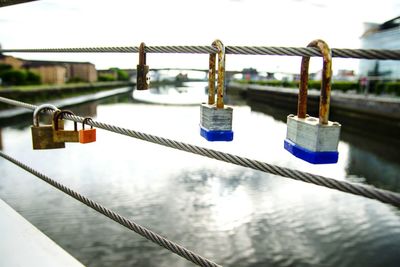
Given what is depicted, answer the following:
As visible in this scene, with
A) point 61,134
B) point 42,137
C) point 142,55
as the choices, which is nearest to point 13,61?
point 42,137

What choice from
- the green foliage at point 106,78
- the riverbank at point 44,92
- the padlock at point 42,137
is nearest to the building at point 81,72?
the riverbank at point 44,92

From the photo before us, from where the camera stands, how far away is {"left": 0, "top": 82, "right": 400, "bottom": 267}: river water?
13.8 m

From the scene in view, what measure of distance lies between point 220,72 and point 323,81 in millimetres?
437

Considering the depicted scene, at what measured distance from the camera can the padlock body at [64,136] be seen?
1.81 meters

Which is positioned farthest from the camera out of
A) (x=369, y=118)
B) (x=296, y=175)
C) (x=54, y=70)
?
(x=54, y=70)

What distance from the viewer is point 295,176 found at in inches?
42.1

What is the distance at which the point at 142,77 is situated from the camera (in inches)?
67.5

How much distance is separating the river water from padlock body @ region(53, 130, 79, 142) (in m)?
12.3

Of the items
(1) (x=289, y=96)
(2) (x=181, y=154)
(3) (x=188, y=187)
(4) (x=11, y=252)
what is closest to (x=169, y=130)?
(2) (x=181, y=154)

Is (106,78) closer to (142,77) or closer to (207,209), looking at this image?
(207,209)

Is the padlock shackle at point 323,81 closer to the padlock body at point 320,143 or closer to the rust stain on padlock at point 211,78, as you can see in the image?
the padlock body at point 320,143

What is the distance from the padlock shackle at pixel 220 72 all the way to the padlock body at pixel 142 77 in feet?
1.47

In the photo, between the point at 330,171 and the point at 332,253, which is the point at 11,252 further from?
the point at 330,171

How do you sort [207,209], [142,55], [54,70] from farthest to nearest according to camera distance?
[54,70]
[207,209]
[142,55]
